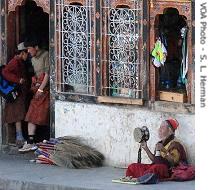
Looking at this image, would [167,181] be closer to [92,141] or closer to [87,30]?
[92,141]

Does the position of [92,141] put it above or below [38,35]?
below

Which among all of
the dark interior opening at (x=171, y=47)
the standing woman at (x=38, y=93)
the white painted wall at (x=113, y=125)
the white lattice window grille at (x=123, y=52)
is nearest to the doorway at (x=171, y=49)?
the dark interior opening at (x=171, y=47)

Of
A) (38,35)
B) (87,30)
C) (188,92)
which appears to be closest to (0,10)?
(38,35)

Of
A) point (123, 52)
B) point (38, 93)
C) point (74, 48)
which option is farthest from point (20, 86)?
point (123, 52)

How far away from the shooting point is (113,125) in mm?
10305

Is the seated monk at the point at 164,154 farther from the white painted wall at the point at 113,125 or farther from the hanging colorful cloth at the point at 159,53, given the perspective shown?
the hanging colorful cloth at the point at 159,53

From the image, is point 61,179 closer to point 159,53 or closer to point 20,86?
point 159,53

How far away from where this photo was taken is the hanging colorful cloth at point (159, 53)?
9805 millimetres

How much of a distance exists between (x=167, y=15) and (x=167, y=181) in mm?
2140

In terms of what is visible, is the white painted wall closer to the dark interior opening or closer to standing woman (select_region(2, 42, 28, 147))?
the dark interior opening

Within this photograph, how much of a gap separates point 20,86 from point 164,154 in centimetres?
295

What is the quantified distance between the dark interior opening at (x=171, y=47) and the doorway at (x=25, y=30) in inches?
90.8

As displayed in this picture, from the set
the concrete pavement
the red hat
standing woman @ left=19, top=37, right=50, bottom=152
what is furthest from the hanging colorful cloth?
standing woman @ left=19, top=37, right=50, bottom=152

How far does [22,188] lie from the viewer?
9727 mm
